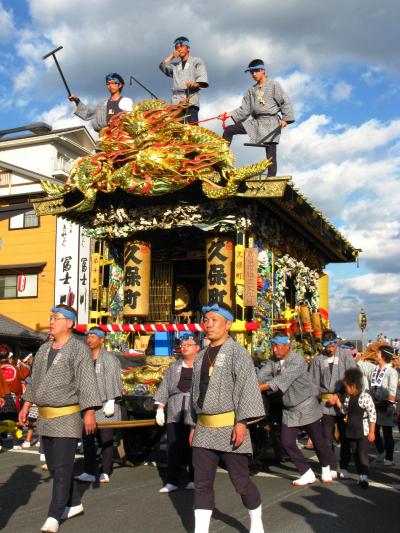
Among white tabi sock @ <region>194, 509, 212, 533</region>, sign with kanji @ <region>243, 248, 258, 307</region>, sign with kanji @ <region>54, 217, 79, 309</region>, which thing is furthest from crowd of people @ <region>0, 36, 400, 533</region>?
sign with kanji @ <region>54, 217, 79, 309</region>

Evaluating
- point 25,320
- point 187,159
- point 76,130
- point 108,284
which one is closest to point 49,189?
point 108,284

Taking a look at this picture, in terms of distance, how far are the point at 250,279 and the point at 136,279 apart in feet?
8.78

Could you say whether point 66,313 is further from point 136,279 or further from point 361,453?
point 136,279

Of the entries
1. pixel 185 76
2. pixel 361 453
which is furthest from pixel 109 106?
pixel 361 453

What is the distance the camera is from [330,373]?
7887 millimetres

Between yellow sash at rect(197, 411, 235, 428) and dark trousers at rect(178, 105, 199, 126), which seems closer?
yellow sash at rect(197, 411, 235, 428)

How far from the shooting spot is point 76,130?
90.8 feet

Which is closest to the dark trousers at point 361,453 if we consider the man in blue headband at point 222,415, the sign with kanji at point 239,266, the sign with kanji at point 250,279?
the man in blue headband at point 222,415

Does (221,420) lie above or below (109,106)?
below

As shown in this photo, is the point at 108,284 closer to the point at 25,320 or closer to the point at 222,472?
the point at 222,472

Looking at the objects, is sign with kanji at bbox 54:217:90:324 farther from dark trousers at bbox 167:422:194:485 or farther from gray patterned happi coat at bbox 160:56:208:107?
dark trousers at bbox 167:422:194:485

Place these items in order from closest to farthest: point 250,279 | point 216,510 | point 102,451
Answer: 1. point 216,510
2. point 102,451
3. point 250,279

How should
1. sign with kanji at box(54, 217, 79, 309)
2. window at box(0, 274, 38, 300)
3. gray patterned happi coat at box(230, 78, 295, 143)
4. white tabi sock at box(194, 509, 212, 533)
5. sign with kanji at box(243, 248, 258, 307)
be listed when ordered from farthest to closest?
1. window at box(0, 274, 38, 300)
2. sign with kanji at box(54, 217, 79, 309)
3. gray patterned happi coat at box(230, 78, 295, 143)
4. sign with kanji at box(243, 248, 258, 307)
5. white tabi sock at box(194, 509, 212, 533)

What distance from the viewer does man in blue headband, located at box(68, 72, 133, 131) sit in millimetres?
14078
